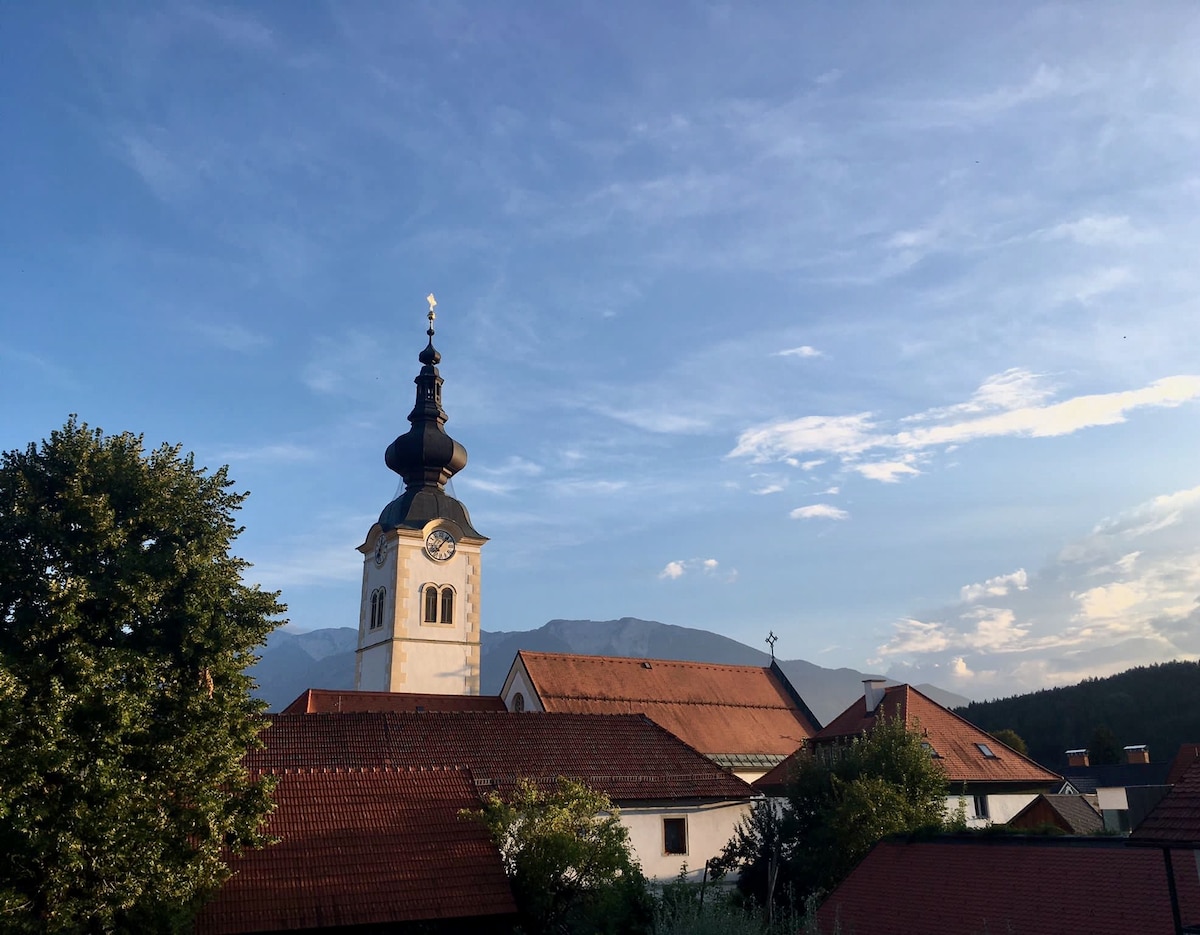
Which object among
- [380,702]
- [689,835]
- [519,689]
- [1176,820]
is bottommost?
[689,835]

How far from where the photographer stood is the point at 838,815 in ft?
75.9

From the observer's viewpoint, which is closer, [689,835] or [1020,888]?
[1020,888]

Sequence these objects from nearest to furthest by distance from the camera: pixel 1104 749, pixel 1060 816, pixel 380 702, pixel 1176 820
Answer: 1. pixel 1176 820
2. pixel 1060 816
3. pixel 380 702
4. pixel 1104 749

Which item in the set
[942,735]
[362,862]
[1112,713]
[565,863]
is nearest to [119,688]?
[362,862]

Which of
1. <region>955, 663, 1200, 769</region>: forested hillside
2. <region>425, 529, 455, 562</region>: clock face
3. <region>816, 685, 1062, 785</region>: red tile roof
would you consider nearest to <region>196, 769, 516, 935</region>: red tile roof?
<region>816, 685, 1062, 785</region>: red tile roof

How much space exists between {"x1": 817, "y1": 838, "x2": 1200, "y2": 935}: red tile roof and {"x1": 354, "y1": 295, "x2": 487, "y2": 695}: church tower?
29196mm

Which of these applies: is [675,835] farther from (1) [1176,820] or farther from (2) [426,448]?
(2) [426,448]

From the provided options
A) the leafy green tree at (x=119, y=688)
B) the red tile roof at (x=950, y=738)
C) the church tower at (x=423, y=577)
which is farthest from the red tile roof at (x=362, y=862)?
the church tower at (x=423, y=577)

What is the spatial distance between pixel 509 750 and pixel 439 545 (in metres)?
22.5

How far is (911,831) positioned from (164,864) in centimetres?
1491

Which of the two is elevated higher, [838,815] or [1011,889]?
[838,815]

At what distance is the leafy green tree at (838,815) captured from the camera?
22.9 meters

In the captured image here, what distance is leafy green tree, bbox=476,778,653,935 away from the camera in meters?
17.8

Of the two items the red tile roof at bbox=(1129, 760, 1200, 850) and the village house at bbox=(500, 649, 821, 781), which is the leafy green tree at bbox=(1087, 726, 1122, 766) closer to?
the village house at bbox=(500, 649, 821, 781)
